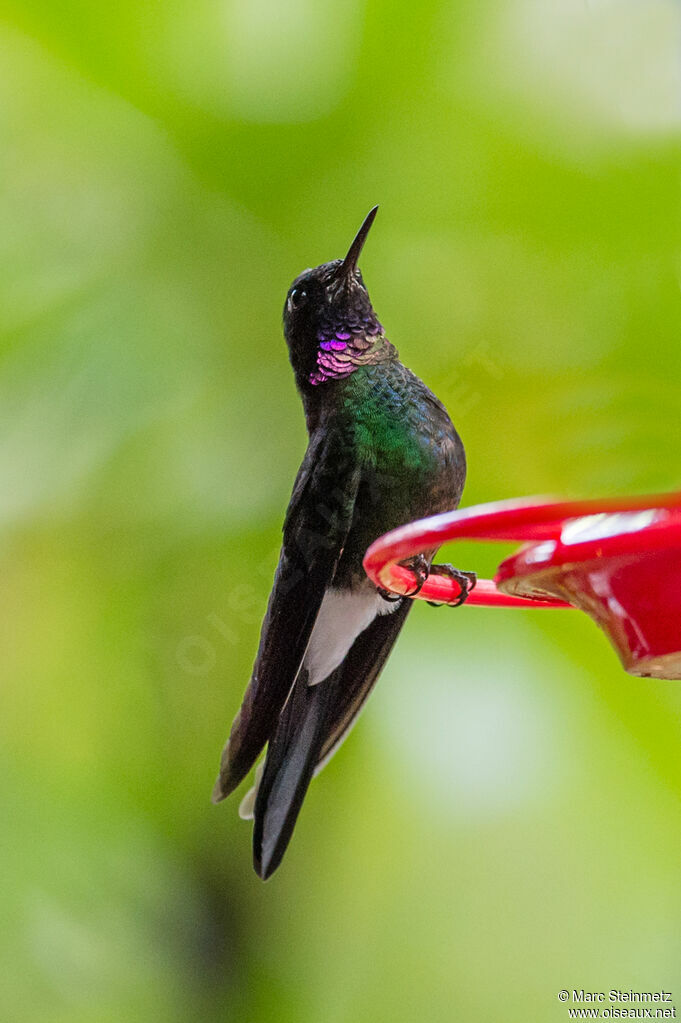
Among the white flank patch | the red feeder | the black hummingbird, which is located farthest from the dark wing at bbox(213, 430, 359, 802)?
the red feeder

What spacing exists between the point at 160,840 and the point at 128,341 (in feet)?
4.16

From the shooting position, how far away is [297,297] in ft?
4.77

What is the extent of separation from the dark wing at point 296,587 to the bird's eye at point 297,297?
197mm

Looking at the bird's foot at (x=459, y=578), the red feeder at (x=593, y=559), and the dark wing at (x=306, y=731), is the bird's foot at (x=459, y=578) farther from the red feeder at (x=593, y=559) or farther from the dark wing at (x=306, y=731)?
the dark wing at (x=306, y=731)

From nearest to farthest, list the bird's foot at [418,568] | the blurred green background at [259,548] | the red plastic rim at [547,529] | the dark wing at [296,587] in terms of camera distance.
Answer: the red plastic rim at [547,529], the bird's foot at [418,568], the dark wing at [296,587], the blurred green background at [259,548]

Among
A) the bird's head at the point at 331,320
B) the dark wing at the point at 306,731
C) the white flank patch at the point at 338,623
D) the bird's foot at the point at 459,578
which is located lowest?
the dark wing at the point at 306,731

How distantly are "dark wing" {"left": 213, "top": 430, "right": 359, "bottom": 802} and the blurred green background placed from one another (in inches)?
39.3

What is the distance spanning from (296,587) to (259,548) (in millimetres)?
1141

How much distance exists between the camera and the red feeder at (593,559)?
2.48ft

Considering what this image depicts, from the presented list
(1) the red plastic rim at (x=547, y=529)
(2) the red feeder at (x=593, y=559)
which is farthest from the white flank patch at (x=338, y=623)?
(1) the red plastic rim at (x=547, y=529)

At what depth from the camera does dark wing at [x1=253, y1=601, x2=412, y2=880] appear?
126 cm

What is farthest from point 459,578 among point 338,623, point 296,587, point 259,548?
point 259,548

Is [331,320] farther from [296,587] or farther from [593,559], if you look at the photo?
[593,559]

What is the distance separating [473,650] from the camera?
2559 millimetres
